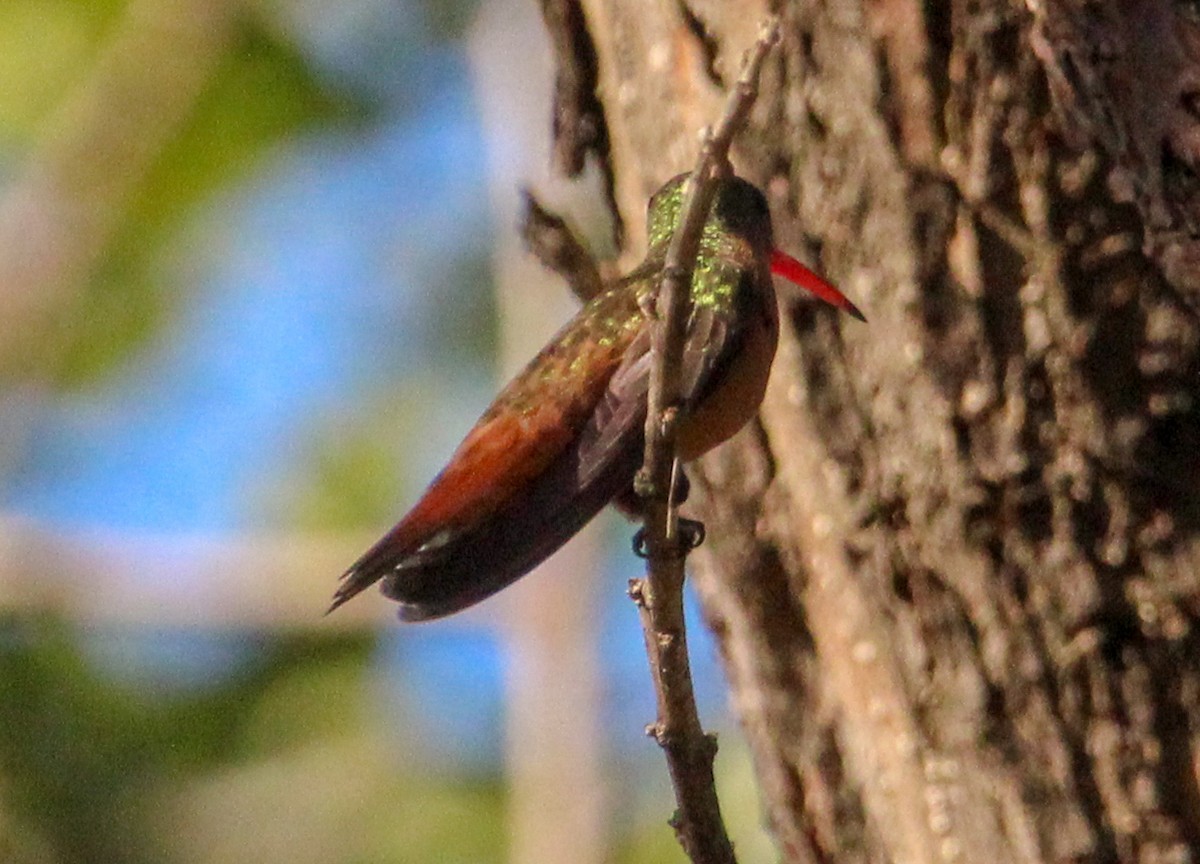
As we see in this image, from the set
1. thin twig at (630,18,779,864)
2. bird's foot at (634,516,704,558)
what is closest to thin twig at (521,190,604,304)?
bird's foot at (634,516,704,558)

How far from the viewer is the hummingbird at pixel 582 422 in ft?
6.91

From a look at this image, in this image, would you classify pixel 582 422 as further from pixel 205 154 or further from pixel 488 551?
pixel 205 154

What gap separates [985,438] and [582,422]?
640 mm

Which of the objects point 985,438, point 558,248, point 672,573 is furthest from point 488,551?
point 558,248

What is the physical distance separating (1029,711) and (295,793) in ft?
12.2

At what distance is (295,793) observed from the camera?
5.60m

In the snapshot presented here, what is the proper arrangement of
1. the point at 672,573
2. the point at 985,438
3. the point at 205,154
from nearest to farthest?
1. the point at 672,573
2. the point at 985,438
3. the point at 205,154

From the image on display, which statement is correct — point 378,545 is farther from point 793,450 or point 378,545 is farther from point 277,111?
point 277,111

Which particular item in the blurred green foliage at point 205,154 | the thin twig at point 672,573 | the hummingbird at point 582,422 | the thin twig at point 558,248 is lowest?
the thin twig at point 672,573

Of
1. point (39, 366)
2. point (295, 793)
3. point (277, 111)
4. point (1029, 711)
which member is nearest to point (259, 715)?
point (295, 793)

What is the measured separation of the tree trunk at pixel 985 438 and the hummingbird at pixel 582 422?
6.4 inches

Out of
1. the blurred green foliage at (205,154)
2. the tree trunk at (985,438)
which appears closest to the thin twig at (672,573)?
the tree trunk at (985,438)

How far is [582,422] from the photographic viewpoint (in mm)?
2334

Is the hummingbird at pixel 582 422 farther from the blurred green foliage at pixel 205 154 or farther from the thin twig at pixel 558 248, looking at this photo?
the blurred green foliage at pixel 205 154
